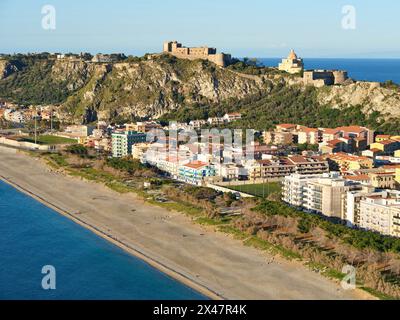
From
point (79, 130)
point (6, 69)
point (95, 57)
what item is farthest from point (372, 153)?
point (6, 69)

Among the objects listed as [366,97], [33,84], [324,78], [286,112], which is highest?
[33,84]

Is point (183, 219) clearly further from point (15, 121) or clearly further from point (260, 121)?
point (15, 121)

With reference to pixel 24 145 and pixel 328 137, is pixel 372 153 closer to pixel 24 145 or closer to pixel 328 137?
pixel 328 137

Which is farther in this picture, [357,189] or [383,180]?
Answer: [383,180]

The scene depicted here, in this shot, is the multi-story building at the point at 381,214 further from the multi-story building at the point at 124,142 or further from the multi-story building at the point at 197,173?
the multi-story building at the point at 124,142

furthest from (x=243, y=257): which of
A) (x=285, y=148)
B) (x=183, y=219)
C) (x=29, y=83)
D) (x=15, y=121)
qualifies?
(x=29, y=83)

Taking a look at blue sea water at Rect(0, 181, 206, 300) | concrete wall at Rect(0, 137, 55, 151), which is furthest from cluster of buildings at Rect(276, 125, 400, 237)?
concrete wall at Rect(0, 137, 55, 151)
